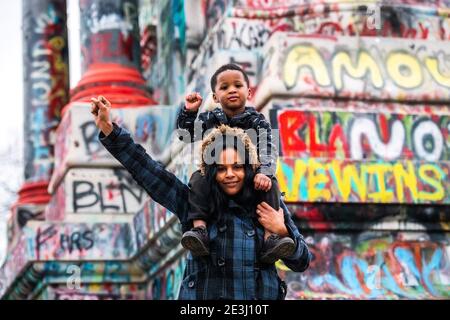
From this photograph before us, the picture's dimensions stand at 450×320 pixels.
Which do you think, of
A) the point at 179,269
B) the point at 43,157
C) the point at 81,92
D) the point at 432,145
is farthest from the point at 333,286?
the point at 43,157

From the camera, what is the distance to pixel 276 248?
8195mm

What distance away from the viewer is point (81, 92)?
24391mm

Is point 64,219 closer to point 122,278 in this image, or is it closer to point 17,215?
point 122,278

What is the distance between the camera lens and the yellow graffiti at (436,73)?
1781cm

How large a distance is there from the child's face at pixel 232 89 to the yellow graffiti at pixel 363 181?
7.33 metres

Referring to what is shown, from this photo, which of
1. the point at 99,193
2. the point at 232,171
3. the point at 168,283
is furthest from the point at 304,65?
the point at 232,171

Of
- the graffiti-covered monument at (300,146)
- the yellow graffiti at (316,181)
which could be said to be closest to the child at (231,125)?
the graffiti-covered monument at (300,146)

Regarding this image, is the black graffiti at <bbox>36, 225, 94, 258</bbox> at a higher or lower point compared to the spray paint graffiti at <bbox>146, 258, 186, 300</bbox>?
higher

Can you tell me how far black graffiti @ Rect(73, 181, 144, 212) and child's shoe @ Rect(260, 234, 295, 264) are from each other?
14135 mm

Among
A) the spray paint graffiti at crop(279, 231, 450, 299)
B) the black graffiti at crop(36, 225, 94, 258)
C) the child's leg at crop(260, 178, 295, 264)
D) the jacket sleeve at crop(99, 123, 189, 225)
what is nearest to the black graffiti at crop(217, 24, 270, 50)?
the spray paint graffiti at crop(279, 231, 450, 299)

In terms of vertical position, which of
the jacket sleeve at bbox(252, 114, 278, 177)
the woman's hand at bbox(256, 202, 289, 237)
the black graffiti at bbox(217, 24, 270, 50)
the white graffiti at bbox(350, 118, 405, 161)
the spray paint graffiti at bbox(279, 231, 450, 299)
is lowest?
the woman's hand at bbox(256, 202, 289, 237)

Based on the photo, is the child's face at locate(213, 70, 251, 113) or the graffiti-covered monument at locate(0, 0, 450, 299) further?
the graffiti-covered monument at locate(0, 0, 450, 299)

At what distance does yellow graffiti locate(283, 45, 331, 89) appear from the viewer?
17031mm

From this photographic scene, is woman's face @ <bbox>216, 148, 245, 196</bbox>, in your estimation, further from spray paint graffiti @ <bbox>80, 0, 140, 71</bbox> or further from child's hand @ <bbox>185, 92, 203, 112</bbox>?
spray paint graffiti @ <bbox>80, 0, 140, 71</bbox>
